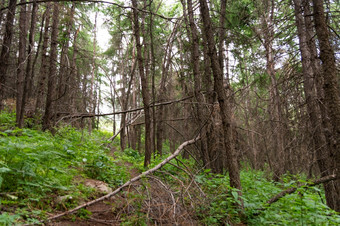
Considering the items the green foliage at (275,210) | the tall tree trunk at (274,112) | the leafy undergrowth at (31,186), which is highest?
the tall tree trunk at (274,112)

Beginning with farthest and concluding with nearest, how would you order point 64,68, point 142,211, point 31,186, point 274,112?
1. point 64,68
2. point 274,112
3. point 142,211
4. point 31,186

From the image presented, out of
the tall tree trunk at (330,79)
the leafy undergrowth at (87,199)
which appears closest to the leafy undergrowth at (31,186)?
the leafy undergrowth at (87,199)

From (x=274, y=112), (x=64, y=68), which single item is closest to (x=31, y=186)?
(x=274, y=112)

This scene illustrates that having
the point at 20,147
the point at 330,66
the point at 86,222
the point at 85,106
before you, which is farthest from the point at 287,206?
the point at 85,106

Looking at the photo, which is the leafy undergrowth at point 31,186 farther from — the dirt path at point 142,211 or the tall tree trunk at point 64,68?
the tall tree trunk at point 64,68

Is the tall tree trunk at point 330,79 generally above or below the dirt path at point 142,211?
above

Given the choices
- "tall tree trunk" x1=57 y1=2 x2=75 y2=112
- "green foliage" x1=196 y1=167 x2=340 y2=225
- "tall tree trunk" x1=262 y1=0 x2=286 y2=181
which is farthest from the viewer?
"tall tree trunk" x1=57 y1=2 x2=75 y2=112

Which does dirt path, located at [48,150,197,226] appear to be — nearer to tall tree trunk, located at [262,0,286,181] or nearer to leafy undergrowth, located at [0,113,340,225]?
leafy undergrowth, located at [0,113,340,225]

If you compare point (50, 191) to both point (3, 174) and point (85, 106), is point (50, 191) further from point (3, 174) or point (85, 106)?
point (85, 106)

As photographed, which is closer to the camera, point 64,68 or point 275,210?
point 275,210

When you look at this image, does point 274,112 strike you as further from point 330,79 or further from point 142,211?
point 142,211

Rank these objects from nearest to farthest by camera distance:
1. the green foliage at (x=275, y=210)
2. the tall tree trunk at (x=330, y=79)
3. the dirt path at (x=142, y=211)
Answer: the green foliage at (x=275, y=210)
the dirt path at (x=142, y=211)
the tall tree trunk at (x=330, y=79)

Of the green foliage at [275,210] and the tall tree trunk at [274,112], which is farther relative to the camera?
the tall tree trunk at [274,112]

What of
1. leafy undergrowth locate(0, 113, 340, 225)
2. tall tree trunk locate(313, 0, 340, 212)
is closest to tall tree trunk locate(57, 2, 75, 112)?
leafy undergrowth locate(0, 113, 340, 225)
